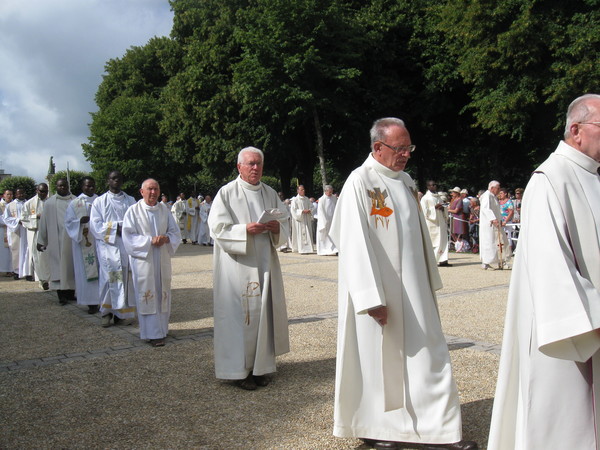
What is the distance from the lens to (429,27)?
2612 centimetres

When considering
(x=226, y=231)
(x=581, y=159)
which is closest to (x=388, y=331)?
(x=581, y=159)

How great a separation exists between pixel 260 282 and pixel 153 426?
162 centimetres

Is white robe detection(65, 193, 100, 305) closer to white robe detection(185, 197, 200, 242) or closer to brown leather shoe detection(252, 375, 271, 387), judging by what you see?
brown leather shoe detection(252, 375, 271, 387)

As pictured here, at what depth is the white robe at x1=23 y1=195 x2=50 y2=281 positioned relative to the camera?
1219 cm

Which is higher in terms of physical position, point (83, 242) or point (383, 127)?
point (383, 127)

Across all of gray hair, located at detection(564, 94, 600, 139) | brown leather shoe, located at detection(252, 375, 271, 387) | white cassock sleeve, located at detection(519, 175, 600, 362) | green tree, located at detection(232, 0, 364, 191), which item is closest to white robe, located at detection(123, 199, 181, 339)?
brown leather shoe, located at detection(252, 375, 271, 387)

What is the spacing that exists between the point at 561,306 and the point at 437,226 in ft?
42.0

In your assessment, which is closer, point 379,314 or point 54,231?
point 379,314

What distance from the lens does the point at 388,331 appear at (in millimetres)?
3801

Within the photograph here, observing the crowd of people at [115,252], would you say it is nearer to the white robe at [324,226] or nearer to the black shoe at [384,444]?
the black shoe at [384,444]

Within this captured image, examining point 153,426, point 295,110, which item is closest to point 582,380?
point 153,426

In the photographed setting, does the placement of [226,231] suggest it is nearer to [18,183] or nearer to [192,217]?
[192,217]

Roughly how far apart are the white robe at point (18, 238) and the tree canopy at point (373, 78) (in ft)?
41.6

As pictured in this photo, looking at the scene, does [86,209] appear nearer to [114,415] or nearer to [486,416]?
[114,415]
